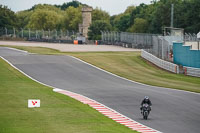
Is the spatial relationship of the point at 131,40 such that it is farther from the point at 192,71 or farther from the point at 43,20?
the point at 43,20

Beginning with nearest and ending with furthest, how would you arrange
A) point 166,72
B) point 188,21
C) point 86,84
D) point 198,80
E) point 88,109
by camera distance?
Result: 1. point 88,109
2. point 86,84
3. point 198,80
4. point 166,72
5. point 188,21

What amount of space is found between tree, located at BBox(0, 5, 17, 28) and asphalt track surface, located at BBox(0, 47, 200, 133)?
92.2m

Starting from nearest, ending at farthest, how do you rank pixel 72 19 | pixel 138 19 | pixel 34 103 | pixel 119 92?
pixel 34 103 < pixel 119 92 < pixel 138 19 < pixel 72 19

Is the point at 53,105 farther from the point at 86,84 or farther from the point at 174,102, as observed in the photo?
the point at 86,84

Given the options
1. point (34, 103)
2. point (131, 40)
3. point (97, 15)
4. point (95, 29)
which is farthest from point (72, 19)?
point (34, 103)

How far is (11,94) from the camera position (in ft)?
115

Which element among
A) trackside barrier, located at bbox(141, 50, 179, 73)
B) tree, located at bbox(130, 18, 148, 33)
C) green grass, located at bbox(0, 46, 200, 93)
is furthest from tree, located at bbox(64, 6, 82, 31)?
trackside barrier, located at bbox(141, 50, 179, 73)

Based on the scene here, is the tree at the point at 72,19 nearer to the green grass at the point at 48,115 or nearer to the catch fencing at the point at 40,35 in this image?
the catch fencing at the point at 40,35

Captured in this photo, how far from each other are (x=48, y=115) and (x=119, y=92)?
11.7 metres

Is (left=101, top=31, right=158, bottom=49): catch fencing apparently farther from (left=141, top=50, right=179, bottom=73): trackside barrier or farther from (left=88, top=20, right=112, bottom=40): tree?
(left=88, top=20, right=112, bottom=40): tree

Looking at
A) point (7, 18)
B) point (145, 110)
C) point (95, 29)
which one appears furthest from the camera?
point (7, 18)

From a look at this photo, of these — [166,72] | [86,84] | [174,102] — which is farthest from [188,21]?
[174,102]

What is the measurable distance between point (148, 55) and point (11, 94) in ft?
103

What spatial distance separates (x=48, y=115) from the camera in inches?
1049
